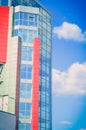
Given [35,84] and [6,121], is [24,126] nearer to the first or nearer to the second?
[35,84]

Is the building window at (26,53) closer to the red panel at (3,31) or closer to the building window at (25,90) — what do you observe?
the red panel at (3,31)

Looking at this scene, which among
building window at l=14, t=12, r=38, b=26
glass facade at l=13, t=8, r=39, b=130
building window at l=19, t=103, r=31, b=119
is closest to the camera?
building window at l=19, t=103, r=31, b=119

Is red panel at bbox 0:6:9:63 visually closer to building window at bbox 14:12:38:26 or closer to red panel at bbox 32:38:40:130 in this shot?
building window at bbox 14:12:38:26

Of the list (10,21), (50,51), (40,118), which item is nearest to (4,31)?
(10,21)

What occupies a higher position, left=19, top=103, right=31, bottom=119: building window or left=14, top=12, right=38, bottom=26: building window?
left=14, top=12, right=38, bottom=26: building window

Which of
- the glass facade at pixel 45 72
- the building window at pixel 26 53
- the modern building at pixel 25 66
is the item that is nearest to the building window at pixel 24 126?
the modern building at pixel 25 66

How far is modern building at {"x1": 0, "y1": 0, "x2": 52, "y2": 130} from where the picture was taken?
207 feet

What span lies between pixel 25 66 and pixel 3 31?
1109 centimetres

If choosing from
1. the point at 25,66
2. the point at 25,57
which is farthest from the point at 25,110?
the point at 25,57

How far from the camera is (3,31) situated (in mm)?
69375

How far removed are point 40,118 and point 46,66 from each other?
13.9 meters

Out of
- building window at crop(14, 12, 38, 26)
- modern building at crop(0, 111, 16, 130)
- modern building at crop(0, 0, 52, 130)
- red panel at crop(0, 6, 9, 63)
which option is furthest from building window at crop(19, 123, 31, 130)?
building window at crop(14, 12, 38, 26)

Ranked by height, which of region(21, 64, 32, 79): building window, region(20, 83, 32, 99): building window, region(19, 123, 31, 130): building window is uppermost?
region(21, 64, 32, 79): building window

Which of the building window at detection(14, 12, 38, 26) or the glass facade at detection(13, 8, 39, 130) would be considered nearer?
the glass facade at detection(13, 8, 39, 130)
